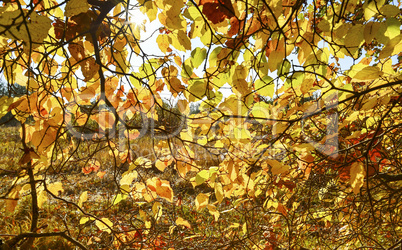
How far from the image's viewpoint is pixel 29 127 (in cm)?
100

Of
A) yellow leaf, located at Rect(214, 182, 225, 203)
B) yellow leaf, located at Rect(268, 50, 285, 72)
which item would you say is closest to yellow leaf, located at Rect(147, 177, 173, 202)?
yellow leaf, located at Rect(214, 182, 225, 203)

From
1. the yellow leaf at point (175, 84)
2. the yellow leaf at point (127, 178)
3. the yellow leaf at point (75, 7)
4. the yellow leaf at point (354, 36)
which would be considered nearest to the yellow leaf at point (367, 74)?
the yellow leaf at point (354, 36)

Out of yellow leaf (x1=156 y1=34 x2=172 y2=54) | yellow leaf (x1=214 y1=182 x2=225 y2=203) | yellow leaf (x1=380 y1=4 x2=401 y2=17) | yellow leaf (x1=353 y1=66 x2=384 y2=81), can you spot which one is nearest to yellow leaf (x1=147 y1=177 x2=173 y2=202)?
yellow leaf (x1=214 y1=182 x2=225 y2=203)

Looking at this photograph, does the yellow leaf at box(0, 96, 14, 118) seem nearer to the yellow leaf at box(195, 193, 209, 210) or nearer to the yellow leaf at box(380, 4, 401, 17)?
the yellow leaf at box(195, 193, 209, 210)

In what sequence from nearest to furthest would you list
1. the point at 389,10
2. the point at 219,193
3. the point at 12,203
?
the point at 389,10
the point at 12,203
the point at 219,193

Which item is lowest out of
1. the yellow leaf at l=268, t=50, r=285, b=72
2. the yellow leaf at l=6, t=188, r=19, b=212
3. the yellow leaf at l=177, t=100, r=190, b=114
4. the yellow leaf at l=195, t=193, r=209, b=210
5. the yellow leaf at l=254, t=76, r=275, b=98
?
the yellow leaf at l=195, t=193, r=209, b=210

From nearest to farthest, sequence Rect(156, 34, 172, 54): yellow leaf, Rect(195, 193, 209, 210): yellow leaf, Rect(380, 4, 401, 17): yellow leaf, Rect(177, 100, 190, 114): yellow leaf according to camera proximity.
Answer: Rect(380, 4, 401, 17): yellow leaf < Rect(156, 34, 172, 54): yellow leaf < Rect(177, 100, 190, 114): yellow leaf < Rect(195, 193, 209, 210): yellow leaf

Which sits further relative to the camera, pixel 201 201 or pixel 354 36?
pixel 201 201

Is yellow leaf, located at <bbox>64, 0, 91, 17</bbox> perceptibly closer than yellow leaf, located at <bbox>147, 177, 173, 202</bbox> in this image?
Yes

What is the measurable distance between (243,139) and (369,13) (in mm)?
565

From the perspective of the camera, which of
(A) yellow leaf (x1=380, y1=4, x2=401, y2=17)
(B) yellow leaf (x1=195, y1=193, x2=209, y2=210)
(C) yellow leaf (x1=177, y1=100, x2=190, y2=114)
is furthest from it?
(B) yellow leaf (x1=195, y1=193, x2=209, y2=210)

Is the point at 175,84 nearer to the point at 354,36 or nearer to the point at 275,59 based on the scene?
the point at 275,59

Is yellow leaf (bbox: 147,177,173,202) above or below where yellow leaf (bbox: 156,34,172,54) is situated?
below

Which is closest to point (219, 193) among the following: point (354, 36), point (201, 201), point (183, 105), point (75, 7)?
point (201, 201)
